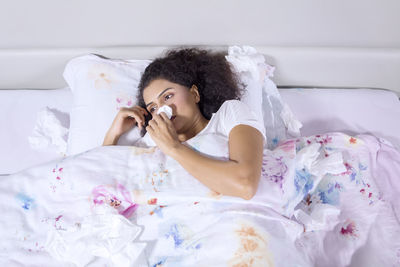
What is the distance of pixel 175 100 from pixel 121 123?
0.80 feet

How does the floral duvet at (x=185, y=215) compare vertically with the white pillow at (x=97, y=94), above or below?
below

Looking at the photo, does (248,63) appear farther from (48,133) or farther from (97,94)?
(48,133)

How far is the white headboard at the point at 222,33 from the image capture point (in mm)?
1471

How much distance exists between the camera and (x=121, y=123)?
4.48 ft

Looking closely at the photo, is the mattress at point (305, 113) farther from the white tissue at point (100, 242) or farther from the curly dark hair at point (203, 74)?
the white tissue at point (100, 242)

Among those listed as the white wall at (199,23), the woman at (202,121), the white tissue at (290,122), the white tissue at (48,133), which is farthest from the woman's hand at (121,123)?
the white tissue at (290,122)

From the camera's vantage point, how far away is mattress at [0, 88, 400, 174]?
152 cm

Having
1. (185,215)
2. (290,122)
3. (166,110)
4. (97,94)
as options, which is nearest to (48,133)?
(97,94)

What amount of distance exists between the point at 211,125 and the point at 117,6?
2.08ft

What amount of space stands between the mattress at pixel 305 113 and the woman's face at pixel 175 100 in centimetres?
49

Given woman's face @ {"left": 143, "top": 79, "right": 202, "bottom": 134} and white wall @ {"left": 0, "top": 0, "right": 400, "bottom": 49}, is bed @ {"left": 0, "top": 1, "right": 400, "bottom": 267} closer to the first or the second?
white wall @ {"left": 0, "top": 0, "right": 400, "bottom": 49}

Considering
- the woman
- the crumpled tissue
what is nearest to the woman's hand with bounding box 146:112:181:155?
the woman

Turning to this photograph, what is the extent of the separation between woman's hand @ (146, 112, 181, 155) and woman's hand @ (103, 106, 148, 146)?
0.60ft

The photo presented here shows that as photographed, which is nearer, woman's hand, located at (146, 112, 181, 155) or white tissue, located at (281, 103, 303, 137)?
woman's hand, located at (146, 112, 181, 155)
